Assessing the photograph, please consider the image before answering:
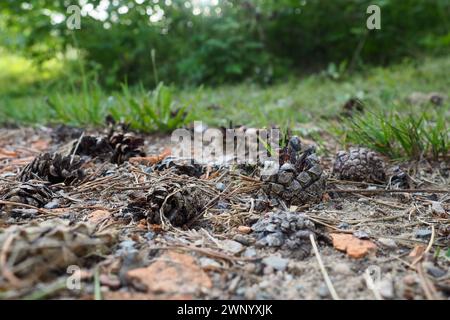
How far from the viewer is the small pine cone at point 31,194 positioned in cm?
145

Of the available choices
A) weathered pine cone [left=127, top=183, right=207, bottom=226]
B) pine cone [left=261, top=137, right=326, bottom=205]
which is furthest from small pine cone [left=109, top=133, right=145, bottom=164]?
pine cone [left=261, top=137, right=326, bottom=205]

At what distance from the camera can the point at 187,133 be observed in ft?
8.22

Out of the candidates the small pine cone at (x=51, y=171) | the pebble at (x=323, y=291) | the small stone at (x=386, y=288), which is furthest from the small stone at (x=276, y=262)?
the small pine cone at (x=51, y=171)

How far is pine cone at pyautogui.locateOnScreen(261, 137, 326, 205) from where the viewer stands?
1.53 meters

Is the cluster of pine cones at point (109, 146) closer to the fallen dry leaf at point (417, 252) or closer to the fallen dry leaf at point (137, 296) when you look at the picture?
the fallen dry leaf at point (137, 296)

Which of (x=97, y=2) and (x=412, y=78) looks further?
(x=412, y=78)

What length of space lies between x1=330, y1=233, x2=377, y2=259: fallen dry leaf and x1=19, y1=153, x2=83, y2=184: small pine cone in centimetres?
109

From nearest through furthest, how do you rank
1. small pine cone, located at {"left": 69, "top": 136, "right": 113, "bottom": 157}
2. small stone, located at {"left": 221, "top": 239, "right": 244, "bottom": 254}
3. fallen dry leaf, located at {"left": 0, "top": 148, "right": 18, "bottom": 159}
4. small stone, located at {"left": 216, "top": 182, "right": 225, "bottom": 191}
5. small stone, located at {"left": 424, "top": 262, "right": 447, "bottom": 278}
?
small stone, located at {"left": 424, "top": 262, "right": 447, "bottom": 278}
small stone, located at {"left": 221, "top": 239, "right": 244, "bottom": 254}
small stone, located at {"left": 216, "top": 182, "right": 225, "bottom": 191}
small pine cone, located at {"left": 69, "top": 136, "right": 113, "bottom": 157}
fallen dry leaf, located at {"left": 0, "top": 148, "right": 18, "bottom": 159}

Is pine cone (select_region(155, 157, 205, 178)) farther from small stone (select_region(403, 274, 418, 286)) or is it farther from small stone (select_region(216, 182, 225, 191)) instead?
small stone (select_region(403, 274, 418, 286))

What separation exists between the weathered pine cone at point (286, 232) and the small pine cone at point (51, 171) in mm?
858

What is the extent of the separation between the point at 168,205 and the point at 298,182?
1.62 feet

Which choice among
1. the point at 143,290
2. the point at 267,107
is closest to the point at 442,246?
the point at 143,290

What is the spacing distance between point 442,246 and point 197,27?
450 cm
